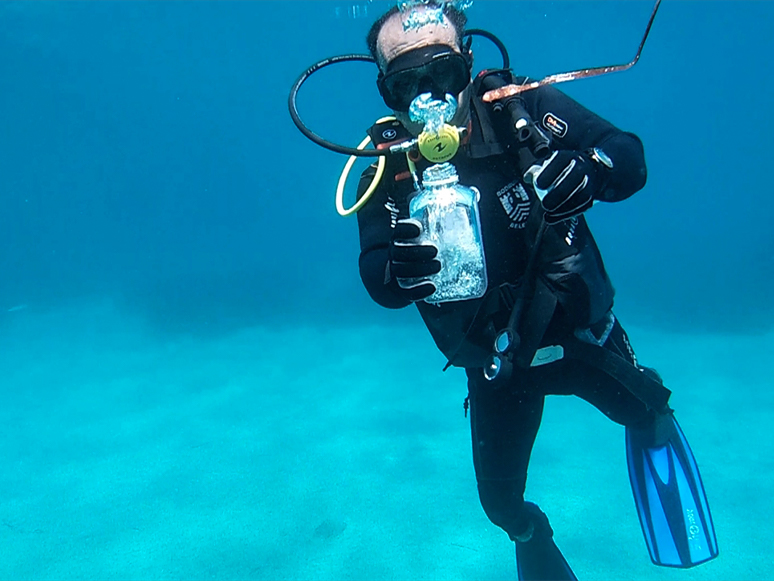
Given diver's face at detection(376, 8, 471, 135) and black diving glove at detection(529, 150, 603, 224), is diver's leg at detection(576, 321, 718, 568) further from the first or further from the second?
diver's face at detection(376, 8, 471, 135)

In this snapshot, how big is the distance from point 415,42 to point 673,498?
3.38 meters

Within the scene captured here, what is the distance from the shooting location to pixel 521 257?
306 cm

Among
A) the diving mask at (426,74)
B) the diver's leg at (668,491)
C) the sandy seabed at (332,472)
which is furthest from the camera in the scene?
the sandy seabed at (332,472)

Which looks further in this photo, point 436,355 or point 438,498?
point 436,355

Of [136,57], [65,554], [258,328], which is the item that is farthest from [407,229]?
[136,57]

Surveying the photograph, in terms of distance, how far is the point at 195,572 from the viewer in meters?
5.76

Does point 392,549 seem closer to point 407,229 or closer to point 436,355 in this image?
point 407,229

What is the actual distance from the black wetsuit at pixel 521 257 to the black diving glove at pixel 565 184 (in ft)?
1.07

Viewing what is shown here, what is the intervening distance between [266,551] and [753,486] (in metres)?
5.75

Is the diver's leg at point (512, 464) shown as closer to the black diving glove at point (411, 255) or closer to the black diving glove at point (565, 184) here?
the black diving glove at point (411, 255)

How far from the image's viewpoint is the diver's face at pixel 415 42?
2.79 meters

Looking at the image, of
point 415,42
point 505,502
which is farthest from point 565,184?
point 505,502

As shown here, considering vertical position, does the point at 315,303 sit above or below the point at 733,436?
above

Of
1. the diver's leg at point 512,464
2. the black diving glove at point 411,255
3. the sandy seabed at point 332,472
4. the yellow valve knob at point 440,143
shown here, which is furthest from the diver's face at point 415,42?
the sandy seabed at point 332,472
